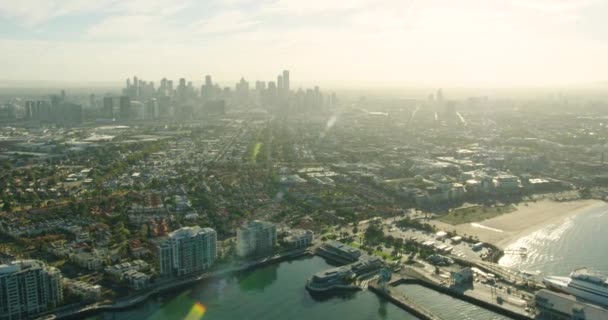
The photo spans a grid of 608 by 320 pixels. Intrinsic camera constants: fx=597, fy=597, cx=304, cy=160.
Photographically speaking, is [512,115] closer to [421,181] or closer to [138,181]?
[421,181]

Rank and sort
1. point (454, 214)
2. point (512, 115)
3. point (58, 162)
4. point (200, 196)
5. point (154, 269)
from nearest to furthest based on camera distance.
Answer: point (154, 269) → point (454, 214) → point (200, 196) → point (58, 162) → point (512, 115)

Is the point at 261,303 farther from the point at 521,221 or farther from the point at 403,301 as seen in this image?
the point at 521,221

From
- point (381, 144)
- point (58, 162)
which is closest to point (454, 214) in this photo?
point (381, 144)

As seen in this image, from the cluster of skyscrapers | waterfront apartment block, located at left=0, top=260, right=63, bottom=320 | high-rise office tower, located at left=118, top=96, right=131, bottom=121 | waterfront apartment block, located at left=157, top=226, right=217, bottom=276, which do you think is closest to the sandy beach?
waterfront apartment block, located at left=157, top=226, right=217, bottom=276

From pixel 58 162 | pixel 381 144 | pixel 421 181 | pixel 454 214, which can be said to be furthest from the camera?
pixel 381 144

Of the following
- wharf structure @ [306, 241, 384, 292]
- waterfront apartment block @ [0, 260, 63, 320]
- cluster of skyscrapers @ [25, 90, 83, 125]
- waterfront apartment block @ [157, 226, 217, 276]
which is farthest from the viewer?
cluster of skyscrapers @ [25, 90, 83, 125]

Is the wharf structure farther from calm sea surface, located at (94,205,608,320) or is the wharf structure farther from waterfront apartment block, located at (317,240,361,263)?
calm sea surface, located at (94,205,608,320)

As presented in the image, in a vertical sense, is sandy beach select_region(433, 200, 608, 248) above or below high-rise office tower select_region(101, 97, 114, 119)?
below

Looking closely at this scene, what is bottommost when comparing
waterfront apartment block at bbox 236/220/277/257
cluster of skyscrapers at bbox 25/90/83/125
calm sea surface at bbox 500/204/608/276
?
calm sea surface at bbox 500/204/608/276
